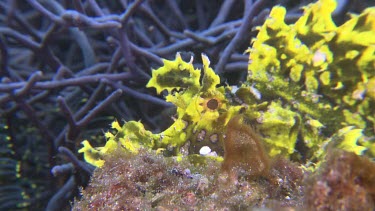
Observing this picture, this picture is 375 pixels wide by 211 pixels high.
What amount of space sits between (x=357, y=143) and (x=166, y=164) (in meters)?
0.82

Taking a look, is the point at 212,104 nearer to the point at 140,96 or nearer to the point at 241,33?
the point at 241,33

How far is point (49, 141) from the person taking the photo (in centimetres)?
227

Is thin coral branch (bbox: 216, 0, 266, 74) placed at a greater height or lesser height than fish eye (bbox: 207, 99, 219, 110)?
greater

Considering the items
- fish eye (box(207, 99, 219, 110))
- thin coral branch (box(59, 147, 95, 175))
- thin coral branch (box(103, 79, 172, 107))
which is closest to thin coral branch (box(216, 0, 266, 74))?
thin coral branch (box(103, 79, 172, 107))

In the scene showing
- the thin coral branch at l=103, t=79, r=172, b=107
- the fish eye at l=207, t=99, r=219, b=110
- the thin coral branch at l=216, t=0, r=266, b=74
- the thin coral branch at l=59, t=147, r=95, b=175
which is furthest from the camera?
the thin coral branch at l=103, t=79, r=172, b=107

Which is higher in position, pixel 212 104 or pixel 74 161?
pixel 212 104

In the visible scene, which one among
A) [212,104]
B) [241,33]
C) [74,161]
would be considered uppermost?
[241,33]

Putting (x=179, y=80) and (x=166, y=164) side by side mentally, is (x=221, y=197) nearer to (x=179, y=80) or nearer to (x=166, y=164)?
(x=166, y=164)

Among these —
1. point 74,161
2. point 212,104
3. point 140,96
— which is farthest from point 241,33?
point 74,161

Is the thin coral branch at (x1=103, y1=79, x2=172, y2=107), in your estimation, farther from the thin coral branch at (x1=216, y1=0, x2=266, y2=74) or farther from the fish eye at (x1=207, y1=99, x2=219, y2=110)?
the fish eye at (x1=207, y1=99, x2=219, y2=110)

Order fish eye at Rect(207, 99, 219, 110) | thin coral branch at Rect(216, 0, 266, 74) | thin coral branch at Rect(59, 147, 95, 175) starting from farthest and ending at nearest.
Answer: thin coral branch at Rect(216, 0, 266, 74), thin coral branch at Rect(59, 147, 95, 175), fish eye at Rect(207, 99, 219, 110)

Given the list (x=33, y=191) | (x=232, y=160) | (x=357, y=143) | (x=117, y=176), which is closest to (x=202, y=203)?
(x=232, y=160)

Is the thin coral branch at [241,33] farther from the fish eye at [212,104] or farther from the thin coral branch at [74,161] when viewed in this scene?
the thin coral branch at [74,161]

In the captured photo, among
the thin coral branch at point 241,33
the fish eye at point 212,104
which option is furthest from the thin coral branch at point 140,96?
the fish eye at point 212,104
